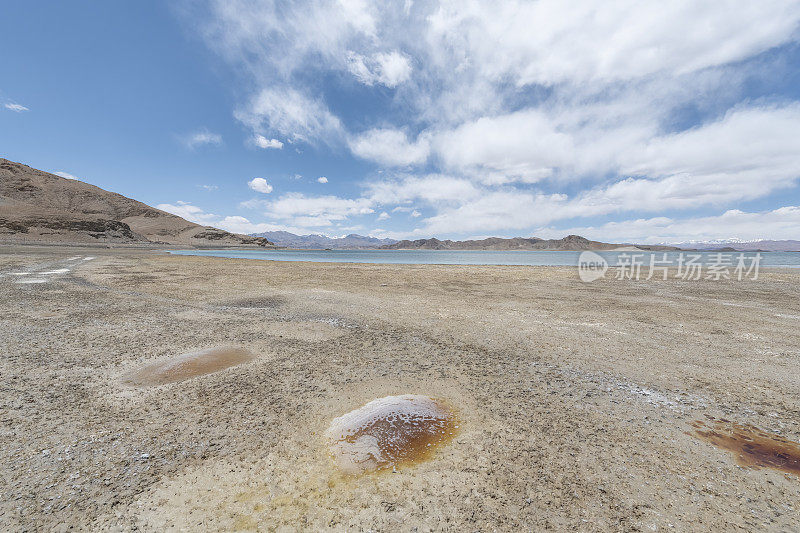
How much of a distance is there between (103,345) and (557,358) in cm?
1109

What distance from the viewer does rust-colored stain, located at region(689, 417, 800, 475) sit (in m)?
3.77

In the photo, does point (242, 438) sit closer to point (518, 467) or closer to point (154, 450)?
point (154, 450)

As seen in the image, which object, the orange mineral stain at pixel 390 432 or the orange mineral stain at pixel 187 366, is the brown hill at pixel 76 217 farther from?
the orange mineral stain at pixel 390 432

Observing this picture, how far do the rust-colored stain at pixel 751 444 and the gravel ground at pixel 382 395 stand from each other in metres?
0.20

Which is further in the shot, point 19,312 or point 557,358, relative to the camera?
point 19,312

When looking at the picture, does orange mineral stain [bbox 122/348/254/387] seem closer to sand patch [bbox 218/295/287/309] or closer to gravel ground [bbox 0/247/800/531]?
gravel ground [bbox 0/247/800/531]

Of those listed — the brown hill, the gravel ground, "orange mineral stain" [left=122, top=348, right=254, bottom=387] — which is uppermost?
the brown hill

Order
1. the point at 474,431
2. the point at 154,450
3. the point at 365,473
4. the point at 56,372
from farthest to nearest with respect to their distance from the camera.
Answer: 1. the point at 56,372
2. the point at 474,431
3. the point at 154,450
4. the point at 365,473

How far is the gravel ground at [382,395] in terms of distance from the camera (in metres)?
3.01

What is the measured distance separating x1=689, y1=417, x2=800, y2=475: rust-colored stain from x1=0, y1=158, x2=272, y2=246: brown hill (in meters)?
120

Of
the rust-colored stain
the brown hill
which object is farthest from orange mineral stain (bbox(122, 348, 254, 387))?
the brown hill

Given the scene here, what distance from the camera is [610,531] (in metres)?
2.83

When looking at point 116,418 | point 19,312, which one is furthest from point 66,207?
point 116,418

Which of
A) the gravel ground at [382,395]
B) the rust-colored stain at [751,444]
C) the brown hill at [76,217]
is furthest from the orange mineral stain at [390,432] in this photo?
the brown hill at [76,217]
